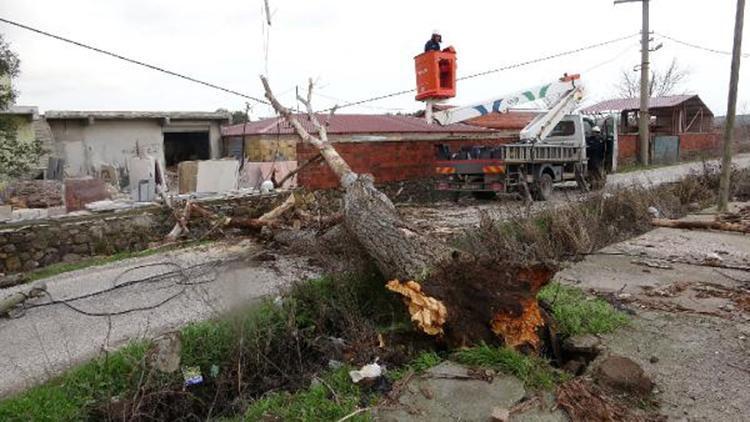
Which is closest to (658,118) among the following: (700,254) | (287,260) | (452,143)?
(452,143)

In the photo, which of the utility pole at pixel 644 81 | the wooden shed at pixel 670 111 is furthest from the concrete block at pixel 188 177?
the wooden shed at pixel 670 111

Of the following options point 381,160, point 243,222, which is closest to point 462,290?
point 243,222

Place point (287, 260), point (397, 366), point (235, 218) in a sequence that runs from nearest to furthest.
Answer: point (397, 366)
point (287, 260)
point (235, 218)

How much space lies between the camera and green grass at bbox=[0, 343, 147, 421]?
3.20 meters

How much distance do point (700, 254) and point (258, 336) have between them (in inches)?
216

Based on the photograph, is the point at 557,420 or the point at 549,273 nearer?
the point at 557,420

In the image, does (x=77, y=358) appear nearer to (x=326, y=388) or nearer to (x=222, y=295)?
(x=222, y=295)

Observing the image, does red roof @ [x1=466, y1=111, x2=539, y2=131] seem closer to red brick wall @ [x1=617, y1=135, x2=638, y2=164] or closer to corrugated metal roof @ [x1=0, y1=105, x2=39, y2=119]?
red brick wall @ [x1=617, y1=135, x2=638, y2=164]

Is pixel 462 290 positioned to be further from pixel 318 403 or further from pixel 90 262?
pixel 90 262

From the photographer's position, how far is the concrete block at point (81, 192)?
9.92 m

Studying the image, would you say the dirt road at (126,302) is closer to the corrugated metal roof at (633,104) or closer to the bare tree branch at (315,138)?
the bare tree branch at (315,138)

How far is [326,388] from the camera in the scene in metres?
3.27

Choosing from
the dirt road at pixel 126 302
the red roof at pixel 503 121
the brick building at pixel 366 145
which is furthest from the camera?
the red roof at pixel 503 121

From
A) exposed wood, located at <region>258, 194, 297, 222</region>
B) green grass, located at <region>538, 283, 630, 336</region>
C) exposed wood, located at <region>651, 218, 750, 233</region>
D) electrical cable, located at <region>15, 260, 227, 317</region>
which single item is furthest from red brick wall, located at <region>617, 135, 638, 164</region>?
electrical cable, located at <region>15, 260, 227, 317</region>
